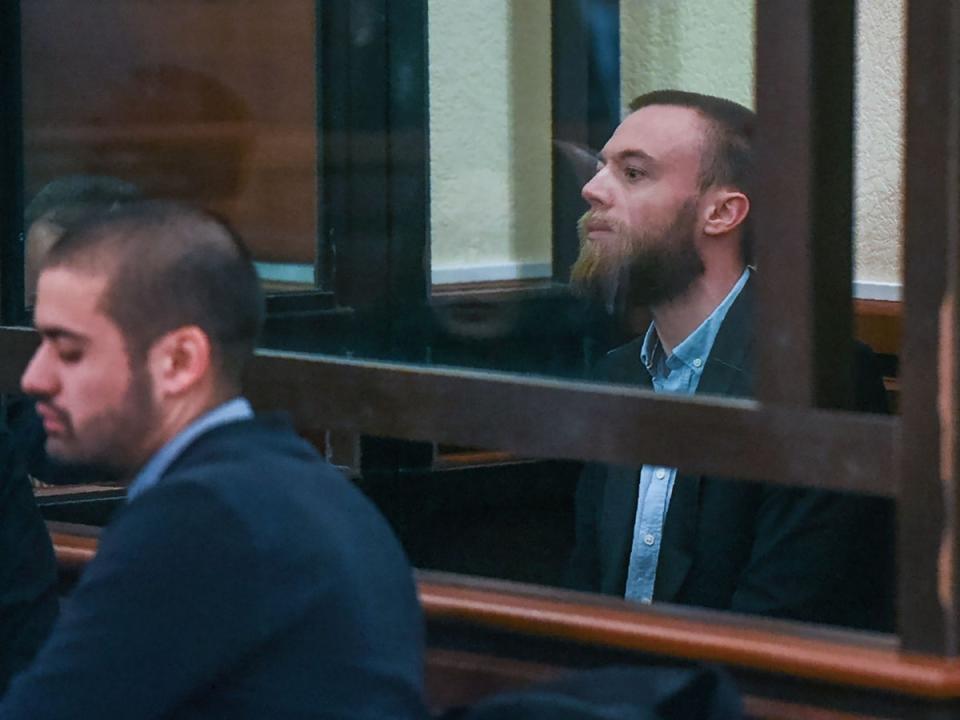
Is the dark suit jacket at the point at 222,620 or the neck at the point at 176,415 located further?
the neck at the point at 176,415

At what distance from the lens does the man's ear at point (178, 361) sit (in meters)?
1.94

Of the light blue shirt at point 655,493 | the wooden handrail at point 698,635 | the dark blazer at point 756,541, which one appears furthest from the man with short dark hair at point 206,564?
the light blue shirt at point 655,493

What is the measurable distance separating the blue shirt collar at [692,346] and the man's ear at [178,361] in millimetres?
923

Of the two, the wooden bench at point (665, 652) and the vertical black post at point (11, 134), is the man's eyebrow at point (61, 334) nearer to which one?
the wooden bench at point (665, 652)

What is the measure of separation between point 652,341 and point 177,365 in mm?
1087

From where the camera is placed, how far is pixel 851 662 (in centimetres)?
201

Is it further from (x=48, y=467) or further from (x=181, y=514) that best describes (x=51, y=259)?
(x=48, y=467)

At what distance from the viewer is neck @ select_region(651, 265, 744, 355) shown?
283 cm

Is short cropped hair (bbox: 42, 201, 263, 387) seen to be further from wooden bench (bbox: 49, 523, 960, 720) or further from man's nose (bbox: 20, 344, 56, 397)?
wooden bench (bbox: 49, 523, 960, 720)

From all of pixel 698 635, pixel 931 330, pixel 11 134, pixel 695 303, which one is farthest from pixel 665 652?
pixel 11 134

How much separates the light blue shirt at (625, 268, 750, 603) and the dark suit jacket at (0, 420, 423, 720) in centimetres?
101

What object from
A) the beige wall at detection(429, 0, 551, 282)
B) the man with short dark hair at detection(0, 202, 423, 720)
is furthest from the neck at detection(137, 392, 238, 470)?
the beige wall at detection(429, 0, 551, 282)

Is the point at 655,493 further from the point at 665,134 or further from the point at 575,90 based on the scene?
the point at 575,90

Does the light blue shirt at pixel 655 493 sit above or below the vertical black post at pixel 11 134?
below
